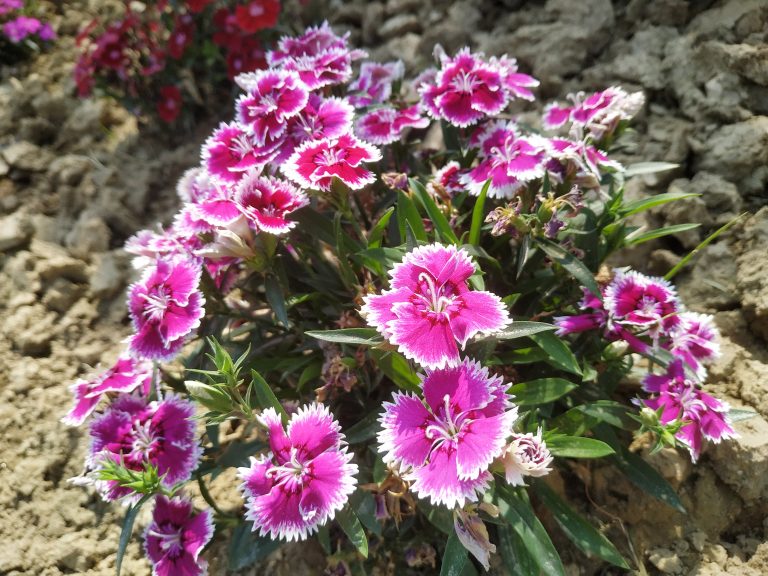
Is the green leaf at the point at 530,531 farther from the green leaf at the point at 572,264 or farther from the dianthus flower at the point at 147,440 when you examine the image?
the dianthus flower at the point at 147,440

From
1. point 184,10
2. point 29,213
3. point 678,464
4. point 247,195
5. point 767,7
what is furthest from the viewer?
point 184,10

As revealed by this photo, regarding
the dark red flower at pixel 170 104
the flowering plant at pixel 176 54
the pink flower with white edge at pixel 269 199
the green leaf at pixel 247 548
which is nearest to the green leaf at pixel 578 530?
the green leaf at pixel 247 548

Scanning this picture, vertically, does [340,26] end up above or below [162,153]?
above

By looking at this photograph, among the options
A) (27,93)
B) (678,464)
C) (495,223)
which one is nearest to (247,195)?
(495,223)

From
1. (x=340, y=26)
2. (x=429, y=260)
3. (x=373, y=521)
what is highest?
(x=340, y=26)

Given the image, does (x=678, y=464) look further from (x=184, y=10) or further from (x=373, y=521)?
(x=184, y=10)
